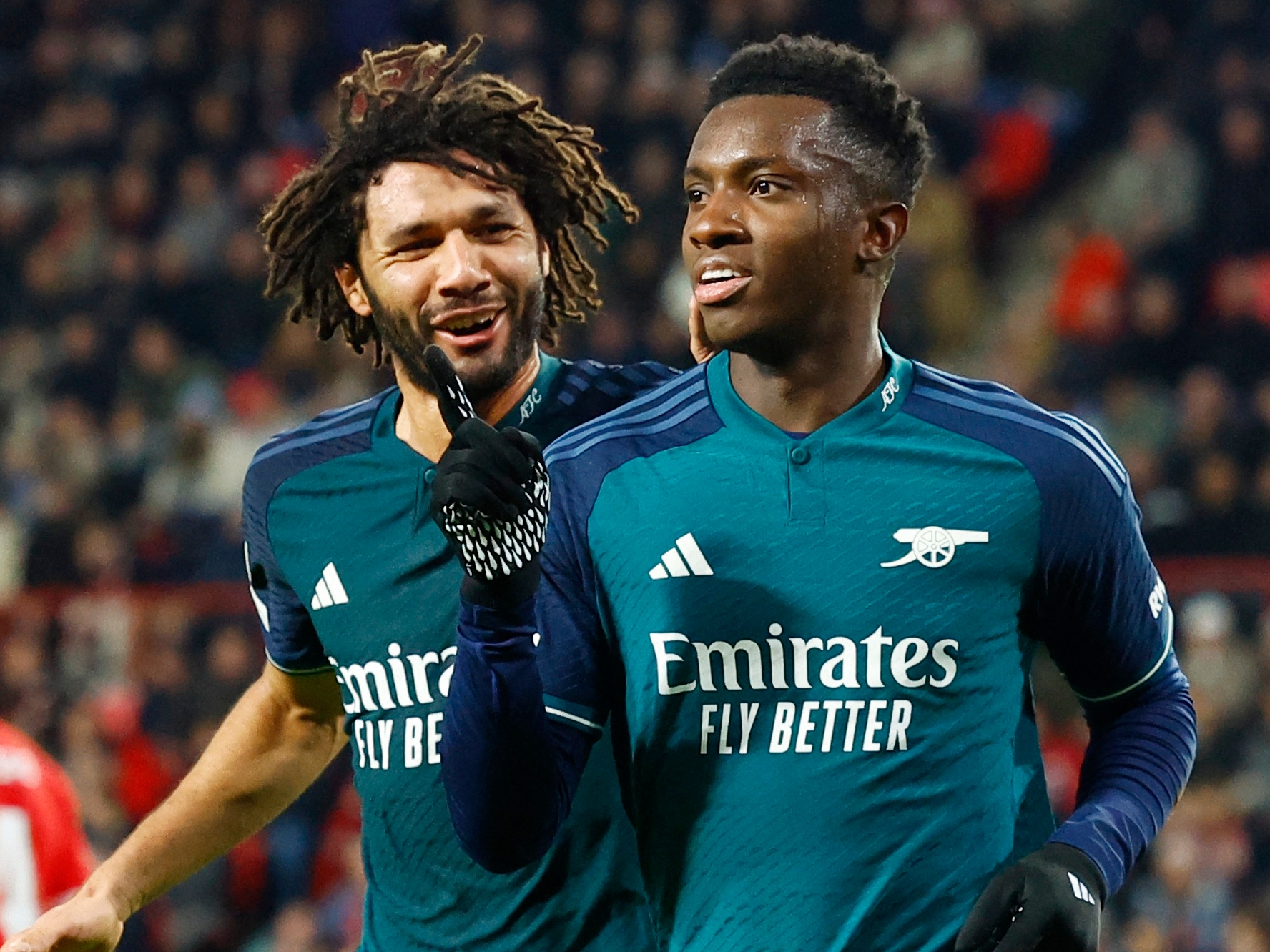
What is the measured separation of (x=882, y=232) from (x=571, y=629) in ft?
2.33

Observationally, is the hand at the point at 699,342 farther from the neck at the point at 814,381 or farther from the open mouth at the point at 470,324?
the neck at the point at 814,381

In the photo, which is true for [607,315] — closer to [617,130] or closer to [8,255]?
[617,130]

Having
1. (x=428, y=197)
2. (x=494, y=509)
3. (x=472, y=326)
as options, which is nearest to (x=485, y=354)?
(x=472, y=326)

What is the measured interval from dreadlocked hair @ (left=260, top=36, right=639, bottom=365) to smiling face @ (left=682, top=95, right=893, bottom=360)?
83 cm

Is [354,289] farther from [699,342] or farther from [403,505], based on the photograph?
[699,342]

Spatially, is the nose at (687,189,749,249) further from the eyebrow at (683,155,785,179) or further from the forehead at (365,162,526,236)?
the forehead at (365,162,526,236)

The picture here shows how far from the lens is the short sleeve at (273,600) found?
349cm

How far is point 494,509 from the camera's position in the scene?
7.68 ft

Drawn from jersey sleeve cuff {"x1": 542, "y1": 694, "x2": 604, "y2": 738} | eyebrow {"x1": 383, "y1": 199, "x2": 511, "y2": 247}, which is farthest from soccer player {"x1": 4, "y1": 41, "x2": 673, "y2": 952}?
jersey sleeve cuff {"x1": 542, "y1": 694, "x2": 604, "y2": 738}

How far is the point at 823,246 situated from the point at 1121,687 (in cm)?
74

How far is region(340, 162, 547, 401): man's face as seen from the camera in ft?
10.5

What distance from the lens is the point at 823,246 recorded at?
2.60 m

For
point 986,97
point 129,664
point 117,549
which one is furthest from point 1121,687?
point 986,97

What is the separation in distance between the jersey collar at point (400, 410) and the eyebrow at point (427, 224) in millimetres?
272
